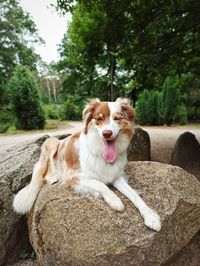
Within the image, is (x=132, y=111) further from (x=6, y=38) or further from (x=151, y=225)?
(x=6, y=38)

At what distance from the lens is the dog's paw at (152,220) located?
326 centimetres

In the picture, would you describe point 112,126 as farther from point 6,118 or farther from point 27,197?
point 6,118

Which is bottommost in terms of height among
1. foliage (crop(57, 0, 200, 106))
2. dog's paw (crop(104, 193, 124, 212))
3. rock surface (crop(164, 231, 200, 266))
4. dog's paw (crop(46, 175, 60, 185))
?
rock surface (crop(164, 231, 200, 266))

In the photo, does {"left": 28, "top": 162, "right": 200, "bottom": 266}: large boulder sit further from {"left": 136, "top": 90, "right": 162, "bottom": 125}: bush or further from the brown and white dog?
{"left": 136, "top": 90, "right": 162, "bottom": 125}: bush

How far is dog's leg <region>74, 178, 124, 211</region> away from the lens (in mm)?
3370

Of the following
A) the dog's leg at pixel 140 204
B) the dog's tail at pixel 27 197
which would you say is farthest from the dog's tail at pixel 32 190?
the dog's leg at pixel 140 204

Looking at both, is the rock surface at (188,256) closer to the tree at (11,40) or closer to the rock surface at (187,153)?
the rock surface at (187,153)

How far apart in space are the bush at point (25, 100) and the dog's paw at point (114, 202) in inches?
889

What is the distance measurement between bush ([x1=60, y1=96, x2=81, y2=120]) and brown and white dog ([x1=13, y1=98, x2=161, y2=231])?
116 feet

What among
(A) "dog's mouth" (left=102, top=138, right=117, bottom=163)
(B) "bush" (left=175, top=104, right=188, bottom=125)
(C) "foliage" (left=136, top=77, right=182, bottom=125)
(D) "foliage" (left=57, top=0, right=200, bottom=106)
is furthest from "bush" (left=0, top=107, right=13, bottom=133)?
(A) "dog's mouth" (left=102, top=138, right=117, bottom=163)

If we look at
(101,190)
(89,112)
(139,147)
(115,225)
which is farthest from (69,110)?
(115,225)

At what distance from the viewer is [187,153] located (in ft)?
28.2

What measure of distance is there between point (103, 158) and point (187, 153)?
560 cm

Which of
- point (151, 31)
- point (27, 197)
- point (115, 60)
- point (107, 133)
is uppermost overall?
point (115, 60)
